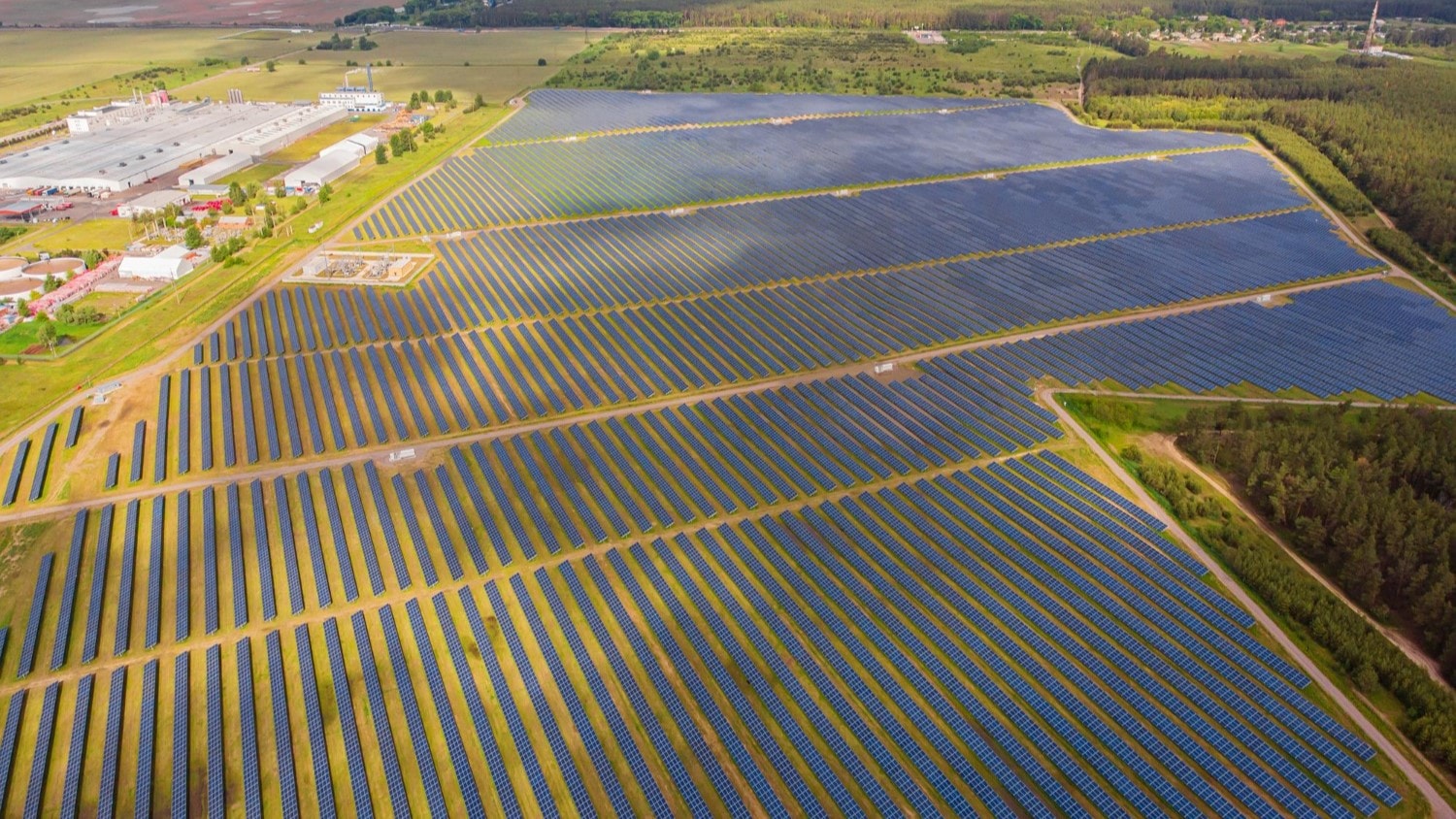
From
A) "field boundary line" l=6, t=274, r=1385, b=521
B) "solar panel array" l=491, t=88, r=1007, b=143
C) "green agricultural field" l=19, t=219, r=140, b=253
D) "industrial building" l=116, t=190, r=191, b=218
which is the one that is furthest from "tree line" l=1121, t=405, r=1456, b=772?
"industrial building" l=116, t=190, r=191, b=218

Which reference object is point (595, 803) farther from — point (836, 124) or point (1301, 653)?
point (836, 124)

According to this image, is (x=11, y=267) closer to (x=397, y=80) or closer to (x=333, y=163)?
(x=333, y=163)

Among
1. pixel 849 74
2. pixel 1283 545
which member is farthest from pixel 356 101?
pixel 1283 545

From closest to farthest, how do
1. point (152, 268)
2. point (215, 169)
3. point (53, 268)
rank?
point (152, 268), point (53, 268), point (215, 169)

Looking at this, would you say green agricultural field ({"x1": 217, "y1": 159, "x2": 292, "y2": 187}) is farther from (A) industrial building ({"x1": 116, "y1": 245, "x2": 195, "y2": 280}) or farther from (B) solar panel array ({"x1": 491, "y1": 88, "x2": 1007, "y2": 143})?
(A) industrial building ({"x1": 116, "y1": 245, "x2": 195, "y2": 280})

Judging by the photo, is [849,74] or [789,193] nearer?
[789,193]

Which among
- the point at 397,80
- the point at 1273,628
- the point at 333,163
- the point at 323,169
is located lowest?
the point at 1273,628

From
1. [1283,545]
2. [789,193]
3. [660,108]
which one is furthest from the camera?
[660,108]
